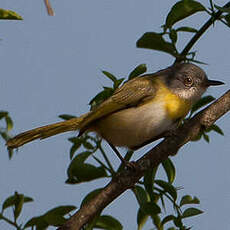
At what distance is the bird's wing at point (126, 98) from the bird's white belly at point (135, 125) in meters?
0.06

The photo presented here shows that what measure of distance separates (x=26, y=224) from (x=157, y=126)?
1.39m

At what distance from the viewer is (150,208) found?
2.13 meters

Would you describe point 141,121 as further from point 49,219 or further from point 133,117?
point 49,219

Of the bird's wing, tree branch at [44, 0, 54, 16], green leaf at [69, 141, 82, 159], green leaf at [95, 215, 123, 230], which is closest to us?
tree branch at [44, 0, 54, 16]

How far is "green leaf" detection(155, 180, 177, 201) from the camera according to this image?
2.26 meters

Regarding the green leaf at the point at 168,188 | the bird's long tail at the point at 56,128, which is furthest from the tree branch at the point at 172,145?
the bird's long tail at the point at 56,128

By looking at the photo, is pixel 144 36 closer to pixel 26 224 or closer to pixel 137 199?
pixel 137 199

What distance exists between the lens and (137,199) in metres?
2.23

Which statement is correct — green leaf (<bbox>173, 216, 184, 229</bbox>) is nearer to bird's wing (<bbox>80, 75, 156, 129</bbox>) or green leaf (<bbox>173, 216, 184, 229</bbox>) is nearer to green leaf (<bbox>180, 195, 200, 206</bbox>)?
green leaf (<bbox>180, 195, 200, 206</bbox>)

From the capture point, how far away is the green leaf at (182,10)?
92.0 inches

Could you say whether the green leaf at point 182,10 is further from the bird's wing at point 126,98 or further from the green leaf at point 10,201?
the green leaf at point 10,201

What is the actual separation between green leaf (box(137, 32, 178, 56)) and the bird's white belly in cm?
92

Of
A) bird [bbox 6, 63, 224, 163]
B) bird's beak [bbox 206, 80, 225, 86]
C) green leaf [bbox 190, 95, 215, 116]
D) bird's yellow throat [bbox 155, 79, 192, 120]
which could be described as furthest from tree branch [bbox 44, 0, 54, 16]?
bird's beak [bbox 206, 80, 225, 86]

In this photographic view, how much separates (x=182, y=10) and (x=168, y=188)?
98cm
